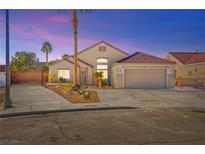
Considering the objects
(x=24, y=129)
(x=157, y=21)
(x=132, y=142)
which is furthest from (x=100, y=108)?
(x=157, y=21)

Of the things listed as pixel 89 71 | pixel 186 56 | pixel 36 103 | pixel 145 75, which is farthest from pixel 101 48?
pixel 36 103

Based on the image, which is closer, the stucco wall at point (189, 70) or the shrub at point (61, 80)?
the stucco wall at point (189, 70)

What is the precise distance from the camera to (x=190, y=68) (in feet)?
111

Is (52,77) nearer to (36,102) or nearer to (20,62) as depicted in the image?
(36,102)

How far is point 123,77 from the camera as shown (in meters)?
26.4

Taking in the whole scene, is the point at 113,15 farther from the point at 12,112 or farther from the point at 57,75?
the point at 57,75

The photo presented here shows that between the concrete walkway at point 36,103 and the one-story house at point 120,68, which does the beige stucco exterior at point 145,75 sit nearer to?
the one-story house at point 120,68

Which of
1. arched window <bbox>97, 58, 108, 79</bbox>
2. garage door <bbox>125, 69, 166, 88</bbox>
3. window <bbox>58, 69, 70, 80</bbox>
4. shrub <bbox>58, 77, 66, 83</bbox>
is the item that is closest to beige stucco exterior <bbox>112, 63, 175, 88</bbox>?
garage door <bbox>125, 69, 166, 88</bbox>

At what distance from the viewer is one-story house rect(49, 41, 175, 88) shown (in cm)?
2658

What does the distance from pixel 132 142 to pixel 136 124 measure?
2.31 metres

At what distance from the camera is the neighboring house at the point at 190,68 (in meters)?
30.3

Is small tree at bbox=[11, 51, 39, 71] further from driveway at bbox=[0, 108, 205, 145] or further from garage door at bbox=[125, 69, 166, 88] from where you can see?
driveway at bbox=[0, 108, 205, 145]

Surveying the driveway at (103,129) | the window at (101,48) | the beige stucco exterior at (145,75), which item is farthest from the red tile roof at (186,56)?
the driveway at (103,129)

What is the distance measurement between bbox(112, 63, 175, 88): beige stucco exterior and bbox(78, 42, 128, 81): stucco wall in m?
5.27
